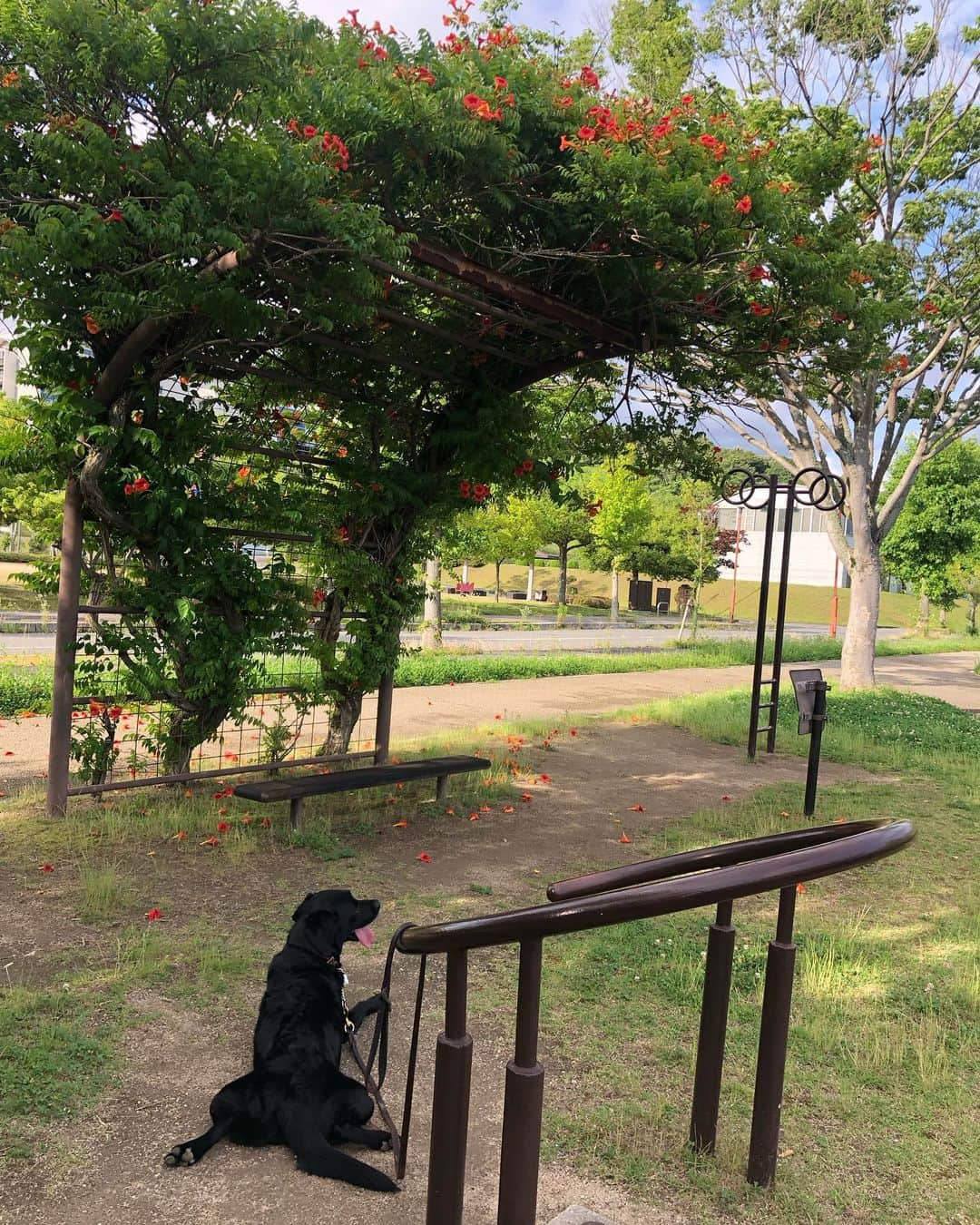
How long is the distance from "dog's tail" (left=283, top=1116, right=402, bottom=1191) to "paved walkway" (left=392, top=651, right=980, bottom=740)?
7027 millimetres

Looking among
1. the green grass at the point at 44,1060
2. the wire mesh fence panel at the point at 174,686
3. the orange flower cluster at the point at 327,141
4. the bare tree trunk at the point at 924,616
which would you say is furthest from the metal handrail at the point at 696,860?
the bare tree trunk at the point at 924,616

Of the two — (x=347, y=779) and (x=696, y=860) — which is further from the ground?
(x=696, y=860)

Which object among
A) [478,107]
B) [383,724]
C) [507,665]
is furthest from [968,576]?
[478,107]

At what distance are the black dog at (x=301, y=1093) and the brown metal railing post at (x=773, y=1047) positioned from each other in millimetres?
1006

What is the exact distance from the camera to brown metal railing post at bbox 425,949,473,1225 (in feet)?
6.60

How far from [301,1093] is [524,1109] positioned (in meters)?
1.02

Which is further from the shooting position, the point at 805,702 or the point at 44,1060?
the point at 805,702

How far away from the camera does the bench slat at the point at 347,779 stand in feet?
18.8

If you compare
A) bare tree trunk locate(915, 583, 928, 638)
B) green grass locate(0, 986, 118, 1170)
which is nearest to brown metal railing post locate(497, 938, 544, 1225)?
green grass locate(0, 986, 118, 1170)

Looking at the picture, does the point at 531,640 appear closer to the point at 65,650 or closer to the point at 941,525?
the point at 941,525

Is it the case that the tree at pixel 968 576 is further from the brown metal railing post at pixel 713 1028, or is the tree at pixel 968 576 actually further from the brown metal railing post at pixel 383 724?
the brown metal railing post at pixel 713 1028

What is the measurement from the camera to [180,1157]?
2.59 m

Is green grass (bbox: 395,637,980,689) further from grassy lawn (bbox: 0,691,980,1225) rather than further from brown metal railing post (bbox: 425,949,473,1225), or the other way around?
brown metal railing post (bbox: 425,949,473,1225)

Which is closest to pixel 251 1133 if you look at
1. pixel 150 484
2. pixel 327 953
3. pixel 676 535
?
pixel 327 953
